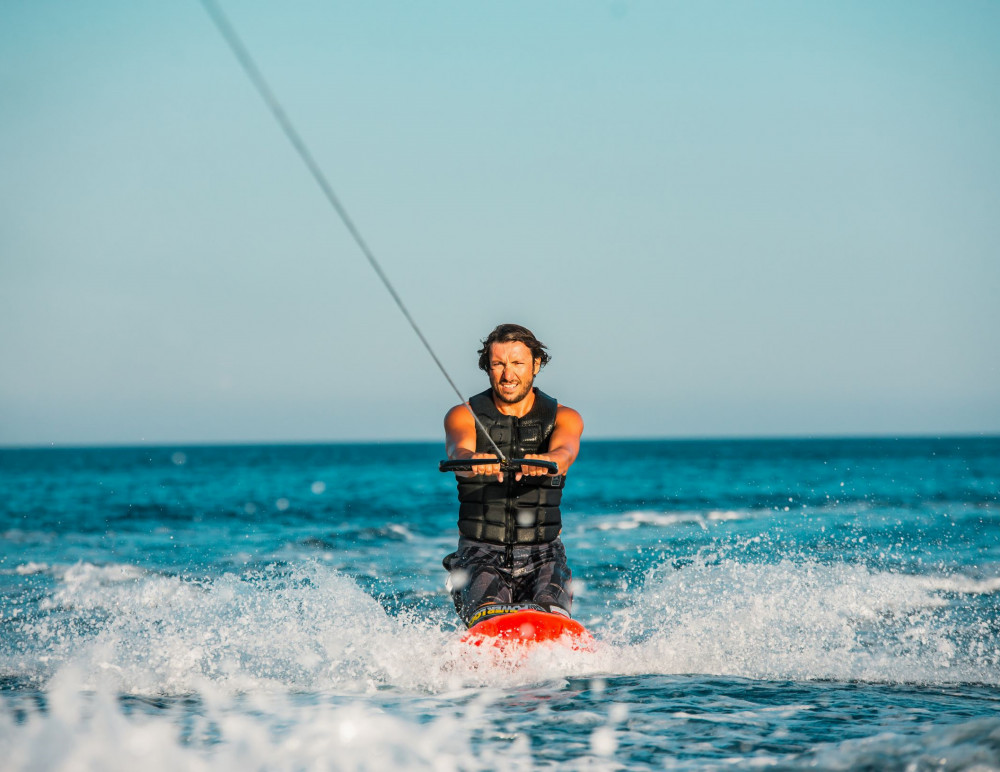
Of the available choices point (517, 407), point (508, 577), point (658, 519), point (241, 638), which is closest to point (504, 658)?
point (508, 577)

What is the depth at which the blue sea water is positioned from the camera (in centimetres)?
398

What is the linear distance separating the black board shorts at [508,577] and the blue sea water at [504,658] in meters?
0.34

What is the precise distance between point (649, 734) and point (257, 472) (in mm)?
45738

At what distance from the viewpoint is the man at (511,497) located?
5.73 meters

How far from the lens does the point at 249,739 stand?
420cm

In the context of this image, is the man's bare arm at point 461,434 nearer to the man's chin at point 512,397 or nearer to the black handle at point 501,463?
the man's chin at point 512,397

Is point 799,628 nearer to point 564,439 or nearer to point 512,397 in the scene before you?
point 564,439

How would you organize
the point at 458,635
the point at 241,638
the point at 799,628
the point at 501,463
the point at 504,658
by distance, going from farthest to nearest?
the point at 799,628 → the point at 241,638 → the point at 458,635 → the point at 504,658 → the point at 501,463

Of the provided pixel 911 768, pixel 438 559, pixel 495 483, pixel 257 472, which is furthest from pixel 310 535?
pixel 257 472

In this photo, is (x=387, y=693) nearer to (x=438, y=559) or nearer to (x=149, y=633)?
(x=149, y=633)

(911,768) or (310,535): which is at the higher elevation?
(911,768)

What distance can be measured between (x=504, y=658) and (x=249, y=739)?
5.41 feet

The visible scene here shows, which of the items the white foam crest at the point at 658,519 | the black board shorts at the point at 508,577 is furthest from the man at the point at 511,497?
the white foam crest at the point at 658,519

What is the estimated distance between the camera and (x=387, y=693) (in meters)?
5.14
